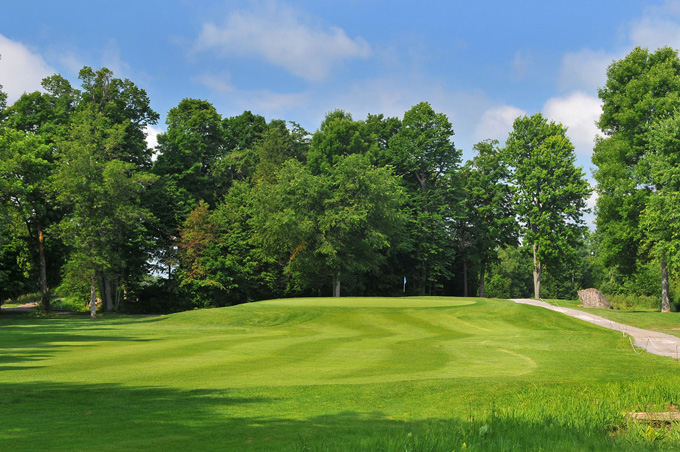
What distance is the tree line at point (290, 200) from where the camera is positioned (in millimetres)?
42188

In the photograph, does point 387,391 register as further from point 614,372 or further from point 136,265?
point 136,265

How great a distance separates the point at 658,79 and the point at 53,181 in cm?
5014

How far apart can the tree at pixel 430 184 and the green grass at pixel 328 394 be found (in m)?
41.6

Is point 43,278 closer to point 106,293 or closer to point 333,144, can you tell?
point 106,293

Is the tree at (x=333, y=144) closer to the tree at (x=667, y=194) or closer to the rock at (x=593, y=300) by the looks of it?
the rock at (x=593, y=300)

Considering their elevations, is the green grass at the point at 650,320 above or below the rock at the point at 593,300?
below

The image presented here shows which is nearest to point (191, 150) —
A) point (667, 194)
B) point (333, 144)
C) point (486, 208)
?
point (333, 144)

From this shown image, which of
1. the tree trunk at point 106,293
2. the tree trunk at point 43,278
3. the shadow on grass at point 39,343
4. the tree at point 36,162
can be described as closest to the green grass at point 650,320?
the shadow on grass at point 39,343

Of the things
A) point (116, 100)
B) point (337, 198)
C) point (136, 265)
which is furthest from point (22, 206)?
point (337, 198)

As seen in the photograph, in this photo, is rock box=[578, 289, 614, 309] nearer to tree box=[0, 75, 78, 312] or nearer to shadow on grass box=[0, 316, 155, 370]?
shadow on grass box=[0, 316, 155, 370]

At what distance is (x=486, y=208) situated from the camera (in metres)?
62.0

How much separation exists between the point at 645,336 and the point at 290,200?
117ft

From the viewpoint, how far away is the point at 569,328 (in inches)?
1121

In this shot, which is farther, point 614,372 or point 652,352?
point 652,352
